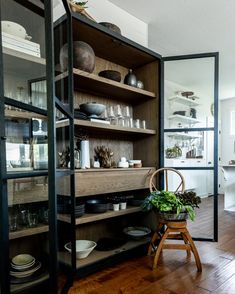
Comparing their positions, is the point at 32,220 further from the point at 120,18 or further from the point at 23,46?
the point at 120,18

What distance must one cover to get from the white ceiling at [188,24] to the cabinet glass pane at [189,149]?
1346 millimetres

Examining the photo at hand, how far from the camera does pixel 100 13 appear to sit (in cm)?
234

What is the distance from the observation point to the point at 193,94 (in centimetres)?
309

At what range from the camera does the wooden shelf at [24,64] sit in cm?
109

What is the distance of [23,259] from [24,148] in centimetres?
61

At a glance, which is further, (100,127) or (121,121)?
(121,121)

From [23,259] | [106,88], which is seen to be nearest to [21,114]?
[23,259]

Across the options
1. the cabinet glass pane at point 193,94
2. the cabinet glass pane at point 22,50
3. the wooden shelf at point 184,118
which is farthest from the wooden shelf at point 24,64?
the wooden shelf at point 184,118

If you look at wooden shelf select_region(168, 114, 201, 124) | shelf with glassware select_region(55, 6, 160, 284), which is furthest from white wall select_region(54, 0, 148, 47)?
wooden shelf select_region(168, 114, 201, 124)

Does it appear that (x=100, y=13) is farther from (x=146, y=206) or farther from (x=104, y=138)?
(x=146, y=206)

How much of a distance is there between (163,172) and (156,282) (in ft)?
3.56

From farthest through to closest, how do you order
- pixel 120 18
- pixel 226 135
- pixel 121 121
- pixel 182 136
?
pixel 226 135
pixel 182 136
pixel 120 18
pixel 121 121

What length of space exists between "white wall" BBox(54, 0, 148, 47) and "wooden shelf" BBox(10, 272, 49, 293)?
2.21 metres

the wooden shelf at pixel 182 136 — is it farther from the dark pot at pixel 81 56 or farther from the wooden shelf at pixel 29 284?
the wooden shelf at pixel 29 284
